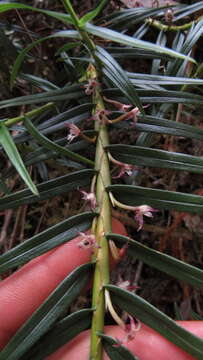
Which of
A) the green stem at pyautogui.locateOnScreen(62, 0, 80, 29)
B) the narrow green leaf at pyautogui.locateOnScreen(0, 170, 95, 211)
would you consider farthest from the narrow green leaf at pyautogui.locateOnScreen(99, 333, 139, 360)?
the green stem at pyautogui.locateOnScreen(62, 0, 80, 29)

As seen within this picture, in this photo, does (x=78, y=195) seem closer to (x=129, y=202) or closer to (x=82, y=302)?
(x=82, y=302)

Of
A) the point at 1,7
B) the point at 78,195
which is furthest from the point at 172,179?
the point at 1,7

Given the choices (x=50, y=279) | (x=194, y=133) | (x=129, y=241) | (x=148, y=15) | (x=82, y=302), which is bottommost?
(x=82, y=302)

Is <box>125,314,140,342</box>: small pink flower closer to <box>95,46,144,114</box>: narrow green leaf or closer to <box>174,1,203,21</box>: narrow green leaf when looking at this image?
<box>95,46,144,114</box>: narrow green leaf

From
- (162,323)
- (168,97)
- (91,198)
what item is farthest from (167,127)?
(162,323)

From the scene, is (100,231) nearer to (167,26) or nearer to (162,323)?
(162,323)

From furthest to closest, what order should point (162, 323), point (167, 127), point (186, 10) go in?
point (186, 10), point (167, 127), point (162, 323)
